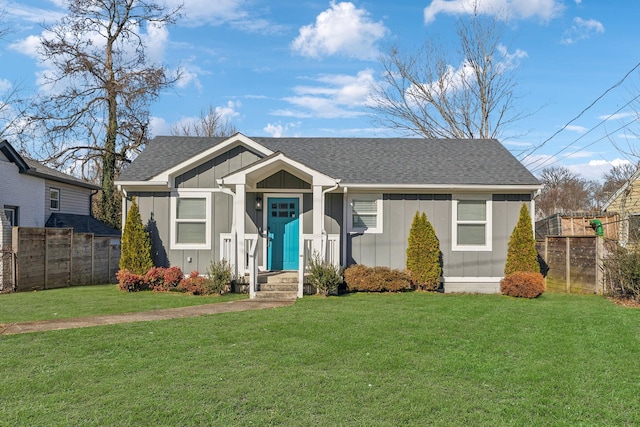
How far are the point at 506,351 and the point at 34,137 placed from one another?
1014 inches

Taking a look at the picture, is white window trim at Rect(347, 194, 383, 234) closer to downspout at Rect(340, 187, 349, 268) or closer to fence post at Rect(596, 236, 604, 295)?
downspout at Rect(340, 187, 349, 268)

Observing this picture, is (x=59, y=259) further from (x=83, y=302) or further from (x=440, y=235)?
(x=440, y=235)

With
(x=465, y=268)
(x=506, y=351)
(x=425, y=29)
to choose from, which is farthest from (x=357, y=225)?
(x=425, y=29)

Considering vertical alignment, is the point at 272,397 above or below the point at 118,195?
below

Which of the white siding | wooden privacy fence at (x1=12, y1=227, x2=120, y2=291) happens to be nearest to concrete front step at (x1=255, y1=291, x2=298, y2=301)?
wooden privacy fence at (x1=12, y1=227, x2=120, y2=291)

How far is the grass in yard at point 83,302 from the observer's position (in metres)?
8.48

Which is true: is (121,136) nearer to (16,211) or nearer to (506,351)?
(16,211)

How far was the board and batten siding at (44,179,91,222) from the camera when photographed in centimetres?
1905

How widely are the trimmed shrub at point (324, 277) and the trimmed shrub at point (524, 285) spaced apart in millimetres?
4198

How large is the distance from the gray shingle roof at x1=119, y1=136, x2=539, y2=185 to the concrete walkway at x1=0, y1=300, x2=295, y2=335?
3.99m

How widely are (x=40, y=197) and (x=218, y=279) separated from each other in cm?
1177

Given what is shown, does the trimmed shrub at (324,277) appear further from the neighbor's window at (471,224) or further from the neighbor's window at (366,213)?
the neighbor's window at (471,224)

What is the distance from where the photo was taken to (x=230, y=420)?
12.5 feet

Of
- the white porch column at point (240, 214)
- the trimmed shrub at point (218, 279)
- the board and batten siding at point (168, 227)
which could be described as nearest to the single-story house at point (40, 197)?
the board and batten siding at point (168, 227)
